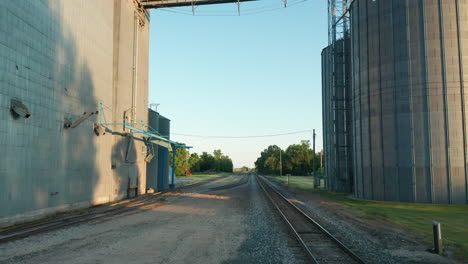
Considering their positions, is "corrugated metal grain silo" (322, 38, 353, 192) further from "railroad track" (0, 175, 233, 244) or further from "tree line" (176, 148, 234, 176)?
"tree line" (176, 148, 234, 176)

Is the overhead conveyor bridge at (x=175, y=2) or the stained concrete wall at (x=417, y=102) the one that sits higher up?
the overhead conveyor bridge at (x=175, y=2)

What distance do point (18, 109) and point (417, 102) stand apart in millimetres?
26169

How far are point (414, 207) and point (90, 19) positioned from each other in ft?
85.8

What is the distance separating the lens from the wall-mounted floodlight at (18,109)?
1462 cm

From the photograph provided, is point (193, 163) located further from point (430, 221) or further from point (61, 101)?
point (430, 221)

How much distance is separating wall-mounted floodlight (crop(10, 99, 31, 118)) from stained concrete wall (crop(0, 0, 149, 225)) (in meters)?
0.23

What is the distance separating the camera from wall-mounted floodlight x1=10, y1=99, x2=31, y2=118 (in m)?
14.6

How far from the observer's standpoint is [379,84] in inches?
1083

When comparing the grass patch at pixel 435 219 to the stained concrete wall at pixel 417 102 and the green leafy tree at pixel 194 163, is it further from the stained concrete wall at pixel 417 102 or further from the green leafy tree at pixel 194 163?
the green leafy tree at pixel 194 163

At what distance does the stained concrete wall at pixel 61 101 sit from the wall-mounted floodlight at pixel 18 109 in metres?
0.23

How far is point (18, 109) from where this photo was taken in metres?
14.8

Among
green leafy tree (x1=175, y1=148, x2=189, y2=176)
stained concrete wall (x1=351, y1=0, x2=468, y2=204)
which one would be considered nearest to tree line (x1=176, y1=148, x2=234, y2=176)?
green leafy tree (x1=175, y1=148, x2=189, y2=176)

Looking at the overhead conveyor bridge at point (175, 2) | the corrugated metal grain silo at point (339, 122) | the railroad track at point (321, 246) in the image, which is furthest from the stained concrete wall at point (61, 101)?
the corrugated metal grain silo at point (339, 122)

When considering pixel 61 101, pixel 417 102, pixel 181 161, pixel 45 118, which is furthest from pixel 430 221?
pixel 181 161
